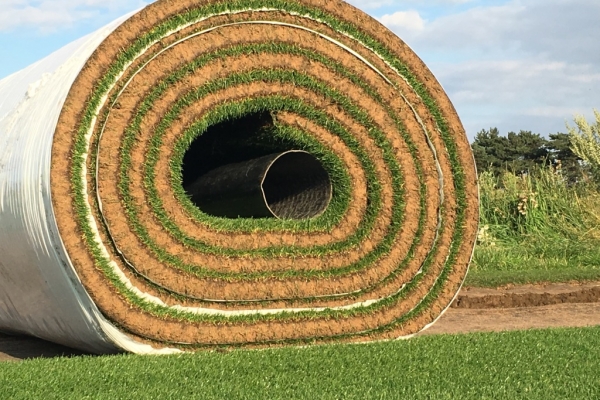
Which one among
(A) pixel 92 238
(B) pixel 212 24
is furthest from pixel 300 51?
(A) pixel 92 238

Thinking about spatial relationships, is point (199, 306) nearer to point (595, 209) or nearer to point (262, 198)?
point (262, 198)

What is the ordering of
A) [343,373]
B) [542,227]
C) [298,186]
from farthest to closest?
[542,227], [298,186], [343,373]

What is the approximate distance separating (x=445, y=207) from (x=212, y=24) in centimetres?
246

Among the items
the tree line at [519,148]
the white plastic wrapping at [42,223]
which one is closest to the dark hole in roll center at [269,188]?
the white plastic wrapping at [42,223]

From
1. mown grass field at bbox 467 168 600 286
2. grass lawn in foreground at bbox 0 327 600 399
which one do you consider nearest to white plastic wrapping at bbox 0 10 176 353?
grass lawn in foreground at bbox 0 327 600 399

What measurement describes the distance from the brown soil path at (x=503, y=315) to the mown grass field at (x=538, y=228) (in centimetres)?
231

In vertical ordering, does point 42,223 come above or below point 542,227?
above

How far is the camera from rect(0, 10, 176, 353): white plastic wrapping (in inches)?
→ 241

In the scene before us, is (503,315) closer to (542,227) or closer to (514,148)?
(542,227)

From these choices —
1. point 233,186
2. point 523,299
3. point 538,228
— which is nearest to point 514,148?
point 538,228

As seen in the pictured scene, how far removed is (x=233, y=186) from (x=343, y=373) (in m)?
2.78

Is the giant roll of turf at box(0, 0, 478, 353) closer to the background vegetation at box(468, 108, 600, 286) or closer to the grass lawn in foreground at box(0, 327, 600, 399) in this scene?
the grass lawn in foreground at box(0, 327, 600, 399)

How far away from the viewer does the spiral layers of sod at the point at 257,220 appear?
20.7 ft

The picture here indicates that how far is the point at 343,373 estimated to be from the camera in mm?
5391
